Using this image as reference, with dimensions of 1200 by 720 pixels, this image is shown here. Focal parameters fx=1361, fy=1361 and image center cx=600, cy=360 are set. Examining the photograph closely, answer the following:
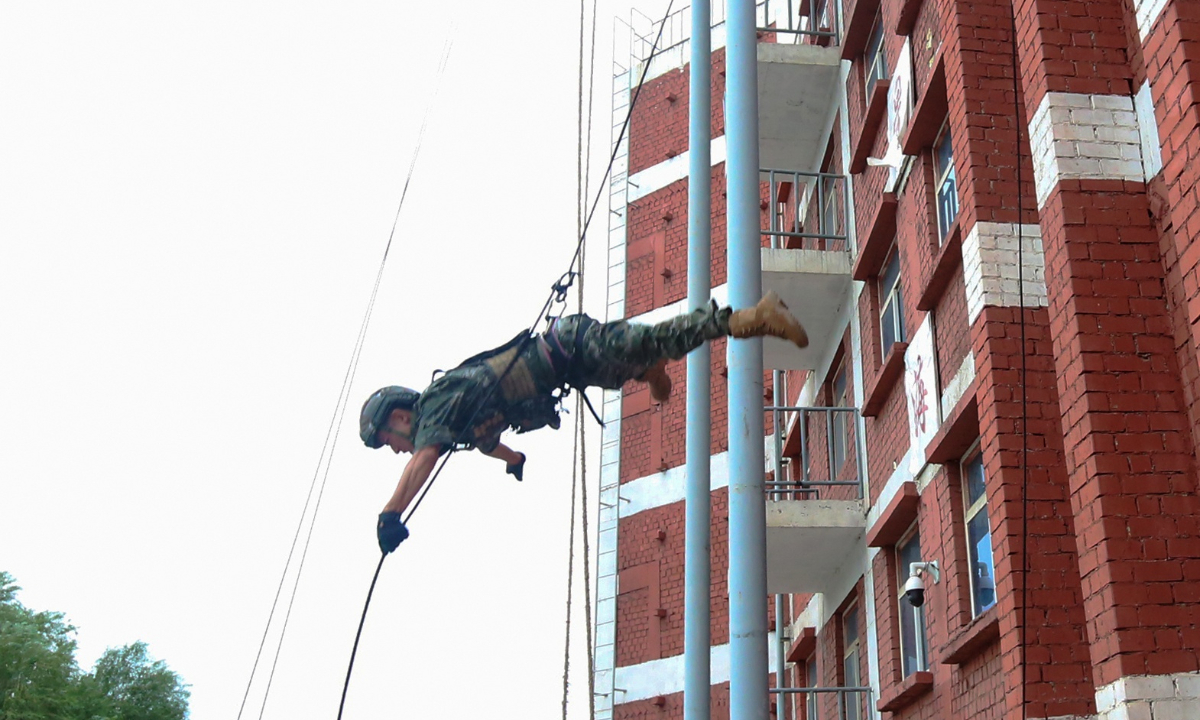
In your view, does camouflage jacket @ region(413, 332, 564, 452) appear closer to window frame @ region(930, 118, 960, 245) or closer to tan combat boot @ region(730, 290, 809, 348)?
tan combat boot @ region(730, 290, 809, 348)

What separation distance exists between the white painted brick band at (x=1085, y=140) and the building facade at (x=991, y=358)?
0.04ft

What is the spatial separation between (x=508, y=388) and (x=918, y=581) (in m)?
4.78

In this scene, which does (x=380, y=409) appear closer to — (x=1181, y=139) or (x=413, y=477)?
(x=413, y=477)

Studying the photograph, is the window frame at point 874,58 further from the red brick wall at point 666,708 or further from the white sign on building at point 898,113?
the red brick wall at point 666,708

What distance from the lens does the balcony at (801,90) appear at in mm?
15922

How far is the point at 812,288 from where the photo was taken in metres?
14.8

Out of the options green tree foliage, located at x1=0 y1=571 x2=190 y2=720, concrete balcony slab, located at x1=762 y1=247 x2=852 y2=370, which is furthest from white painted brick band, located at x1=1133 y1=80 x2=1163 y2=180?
green tree foliage, located at x1=0 y1=571 x2=190 y2=720

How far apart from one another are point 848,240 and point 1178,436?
8.37 m

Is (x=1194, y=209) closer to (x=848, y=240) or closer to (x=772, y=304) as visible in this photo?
(x=772, y=304)

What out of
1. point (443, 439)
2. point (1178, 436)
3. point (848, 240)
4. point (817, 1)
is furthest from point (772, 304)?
point (817, 1)

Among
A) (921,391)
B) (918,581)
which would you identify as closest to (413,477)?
(918,581)

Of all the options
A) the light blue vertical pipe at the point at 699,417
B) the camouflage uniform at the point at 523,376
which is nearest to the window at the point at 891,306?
the light blue vertical pipe at the point at 699,417

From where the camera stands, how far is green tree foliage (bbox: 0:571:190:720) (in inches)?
1371

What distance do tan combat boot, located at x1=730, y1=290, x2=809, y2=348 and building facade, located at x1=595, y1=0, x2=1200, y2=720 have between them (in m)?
1.89
